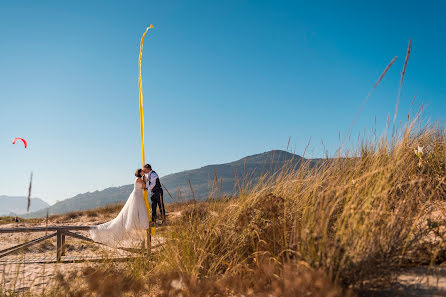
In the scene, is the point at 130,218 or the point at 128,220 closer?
the point at 130,218

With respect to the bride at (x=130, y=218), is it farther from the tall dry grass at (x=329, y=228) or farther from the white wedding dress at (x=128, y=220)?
the tall dry grass at (x=329, y=228)

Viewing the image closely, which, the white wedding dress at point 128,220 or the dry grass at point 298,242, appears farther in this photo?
the white wedding dress at point 128,220

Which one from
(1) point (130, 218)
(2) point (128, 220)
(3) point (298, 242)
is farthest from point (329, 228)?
(2) point (128, 220)

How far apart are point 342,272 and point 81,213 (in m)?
18.6

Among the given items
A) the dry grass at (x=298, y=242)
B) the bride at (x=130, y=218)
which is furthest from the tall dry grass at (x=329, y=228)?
the bride at (x=130, y=218)

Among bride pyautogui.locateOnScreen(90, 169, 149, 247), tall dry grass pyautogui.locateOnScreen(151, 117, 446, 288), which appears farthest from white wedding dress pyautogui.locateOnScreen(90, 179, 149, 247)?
tall dry grass pyautogui.locateOnScreen(151, 117, 446, 288)

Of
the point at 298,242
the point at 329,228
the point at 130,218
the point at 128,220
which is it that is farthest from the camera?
the point at 128,220

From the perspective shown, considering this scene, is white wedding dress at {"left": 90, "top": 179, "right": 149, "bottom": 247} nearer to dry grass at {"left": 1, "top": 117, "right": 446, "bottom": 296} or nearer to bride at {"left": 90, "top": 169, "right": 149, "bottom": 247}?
bride at {"left": 90, "top": 169, "right": 149, "bottom": 247}

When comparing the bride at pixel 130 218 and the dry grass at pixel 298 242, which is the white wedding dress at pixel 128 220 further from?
the dry grass at pixel 298 242

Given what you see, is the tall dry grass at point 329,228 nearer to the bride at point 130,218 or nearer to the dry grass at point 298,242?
the dry grass at point 298,242

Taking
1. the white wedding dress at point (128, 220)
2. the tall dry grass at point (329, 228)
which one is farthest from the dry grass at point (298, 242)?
the white wedding dress at point (128, 220)

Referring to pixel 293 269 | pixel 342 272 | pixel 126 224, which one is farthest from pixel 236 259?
pixel 126 224

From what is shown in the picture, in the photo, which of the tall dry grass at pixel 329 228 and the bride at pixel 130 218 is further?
the bride at pixel 130 218

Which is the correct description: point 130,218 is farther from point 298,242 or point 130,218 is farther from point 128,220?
point 298,242
